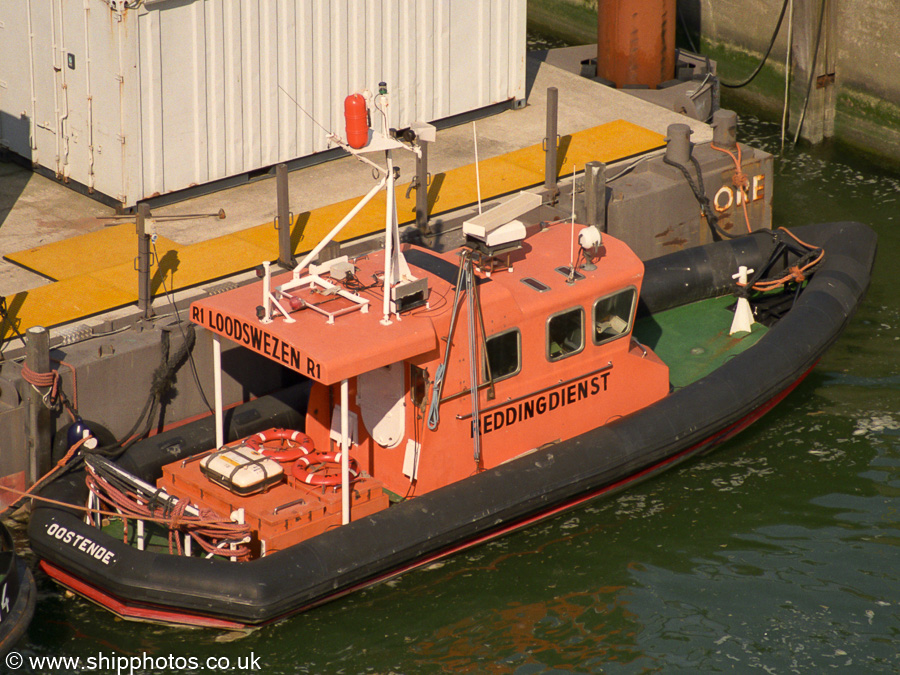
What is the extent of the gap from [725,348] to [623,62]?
222 inches

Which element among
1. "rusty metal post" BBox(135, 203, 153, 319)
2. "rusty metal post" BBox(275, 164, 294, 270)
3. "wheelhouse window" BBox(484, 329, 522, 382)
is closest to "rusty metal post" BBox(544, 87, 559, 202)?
"rusty metal post" BBox(275, 164, 294, 270)

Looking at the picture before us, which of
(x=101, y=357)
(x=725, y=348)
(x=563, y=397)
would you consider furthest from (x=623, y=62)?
(x=101, y=357)

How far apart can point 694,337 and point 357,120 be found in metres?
4.62

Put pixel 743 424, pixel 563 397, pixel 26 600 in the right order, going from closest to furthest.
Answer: pixel 26 600 < pixel 563 397 < pixel 743 424

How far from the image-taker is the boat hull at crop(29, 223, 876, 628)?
8.39 m

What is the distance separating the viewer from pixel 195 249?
1157 cm

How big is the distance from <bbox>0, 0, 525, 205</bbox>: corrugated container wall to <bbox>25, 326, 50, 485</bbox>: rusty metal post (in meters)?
3.15

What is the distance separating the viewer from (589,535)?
988 centimetres

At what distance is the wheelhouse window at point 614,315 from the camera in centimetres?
988

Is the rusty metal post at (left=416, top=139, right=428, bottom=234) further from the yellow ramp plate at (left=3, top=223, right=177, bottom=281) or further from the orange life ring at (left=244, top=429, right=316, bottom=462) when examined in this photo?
the orange life ring at (left=244, top=429, right=316, bottom=462)

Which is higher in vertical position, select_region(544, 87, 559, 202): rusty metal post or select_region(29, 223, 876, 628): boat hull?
select_region(544, 87, 559, 202): rusty metal post

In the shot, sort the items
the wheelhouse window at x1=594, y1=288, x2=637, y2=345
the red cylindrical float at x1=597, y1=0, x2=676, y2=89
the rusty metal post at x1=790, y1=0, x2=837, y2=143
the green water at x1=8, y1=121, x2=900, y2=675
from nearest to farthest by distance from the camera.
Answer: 1. the green water at x1=8, y1=121, x2=900, y2=675
2. the wheelhouse window at x1=594, y1=288, x2=637, y2=345
3. the red cylindrical float at x1=597, y1=0, x2=676, y2=89
4. the rusty metal post at x1=790, y1=0, x2=837, y2=143

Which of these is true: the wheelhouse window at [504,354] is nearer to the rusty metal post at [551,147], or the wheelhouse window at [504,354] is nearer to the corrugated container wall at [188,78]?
the rusty metal post at [551,147]

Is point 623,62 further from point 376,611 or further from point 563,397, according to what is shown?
point 376,611
